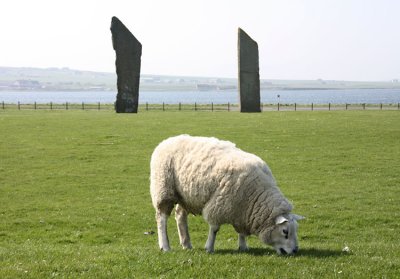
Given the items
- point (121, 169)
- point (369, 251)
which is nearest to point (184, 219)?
point (369, 251)

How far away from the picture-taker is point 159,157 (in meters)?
10.8

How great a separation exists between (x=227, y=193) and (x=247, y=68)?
42390mm

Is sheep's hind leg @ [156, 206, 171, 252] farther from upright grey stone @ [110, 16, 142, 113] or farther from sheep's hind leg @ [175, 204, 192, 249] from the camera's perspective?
upright grey stone @ [110, 16, 142, 113]

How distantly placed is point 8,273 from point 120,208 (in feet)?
28.4

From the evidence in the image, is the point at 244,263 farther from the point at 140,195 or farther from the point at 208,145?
the point at 140,195


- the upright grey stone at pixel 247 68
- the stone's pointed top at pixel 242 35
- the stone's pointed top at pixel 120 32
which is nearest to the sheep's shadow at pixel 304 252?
the upright grey stone at pixel 247 68

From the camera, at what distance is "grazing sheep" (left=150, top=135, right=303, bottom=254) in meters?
9.76

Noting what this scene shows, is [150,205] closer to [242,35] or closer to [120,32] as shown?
[242,35]

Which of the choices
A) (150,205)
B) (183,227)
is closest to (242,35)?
(150,205)

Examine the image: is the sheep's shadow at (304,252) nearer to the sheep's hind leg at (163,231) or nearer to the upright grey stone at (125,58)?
the sheep's hind leg at (163,231)

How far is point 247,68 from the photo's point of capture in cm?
5150

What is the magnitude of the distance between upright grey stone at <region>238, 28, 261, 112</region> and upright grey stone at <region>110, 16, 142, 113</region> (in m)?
8.73

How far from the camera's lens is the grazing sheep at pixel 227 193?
32.0 feet

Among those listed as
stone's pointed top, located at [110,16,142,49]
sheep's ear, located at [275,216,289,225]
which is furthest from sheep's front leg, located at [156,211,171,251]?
stone's pointed top, located at [110,16,142,49]
